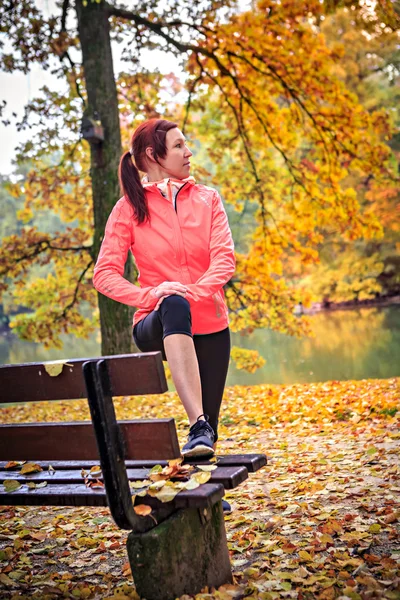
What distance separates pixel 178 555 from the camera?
2.34 meters

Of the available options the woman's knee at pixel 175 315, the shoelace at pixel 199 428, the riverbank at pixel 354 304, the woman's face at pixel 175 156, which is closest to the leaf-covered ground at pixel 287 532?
the shoelace at pixel 199 428

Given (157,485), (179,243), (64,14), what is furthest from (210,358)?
(64,14)

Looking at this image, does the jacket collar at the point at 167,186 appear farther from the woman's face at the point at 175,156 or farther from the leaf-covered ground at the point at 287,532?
the leaf-covered ground at the point at 287,532

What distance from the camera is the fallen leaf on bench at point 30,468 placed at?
270cm

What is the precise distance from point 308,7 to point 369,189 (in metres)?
16.3

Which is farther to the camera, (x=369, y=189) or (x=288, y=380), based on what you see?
(x=369, y=189)

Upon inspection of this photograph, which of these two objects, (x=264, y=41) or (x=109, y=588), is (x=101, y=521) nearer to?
(x=109, y=588)

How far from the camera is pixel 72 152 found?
11133 mm

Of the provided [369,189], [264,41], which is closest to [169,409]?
[264,41]

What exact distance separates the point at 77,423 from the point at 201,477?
1.68ft

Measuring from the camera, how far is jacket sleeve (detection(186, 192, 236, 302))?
2902 millimetres

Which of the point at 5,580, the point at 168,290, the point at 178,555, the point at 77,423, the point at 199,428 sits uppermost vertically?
the point at 168,290

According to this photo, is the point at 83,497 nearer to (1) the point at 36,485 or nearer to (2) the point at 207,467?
(1) the point at 36,485

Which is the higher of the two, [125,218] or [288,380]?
[125,218]
